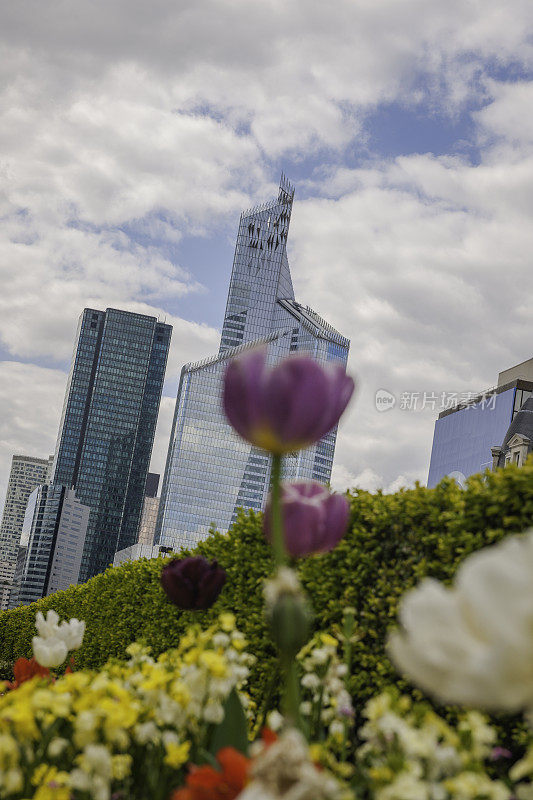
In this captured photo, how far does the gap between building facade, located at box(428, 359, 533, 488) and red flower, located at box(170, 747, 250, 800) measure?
2036 inches

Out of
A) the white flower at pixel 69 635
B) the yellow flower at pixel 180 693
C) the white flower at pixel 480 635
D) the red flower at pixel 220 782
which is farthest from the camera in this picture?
the white flower at pixel 69 635

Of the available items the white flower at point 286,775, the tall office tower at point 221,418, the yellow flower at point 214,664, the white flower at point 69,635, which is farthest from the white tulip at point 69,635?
the tall office tower at point 221,418

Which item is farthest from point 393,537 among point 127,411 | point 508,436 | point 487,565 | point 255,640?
point 127,411

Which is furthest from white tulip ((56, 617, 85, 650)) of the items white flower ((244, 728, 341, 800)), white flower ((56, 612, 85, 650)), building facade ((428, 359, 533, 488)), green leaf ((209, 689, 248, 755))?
building facade ((428, 359, 533, 488))

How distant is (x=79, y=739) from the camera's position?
1.74m

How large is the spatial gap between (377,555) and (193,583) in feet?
3.59

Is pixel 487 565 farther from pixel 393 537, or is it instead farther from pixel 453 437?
pixel 453 437

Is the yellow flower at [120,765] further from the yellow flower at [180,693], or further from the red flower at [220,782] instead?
the red flower at [220,782]

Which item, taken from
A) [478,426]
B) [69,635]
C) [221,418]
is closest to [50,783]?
[69,635]

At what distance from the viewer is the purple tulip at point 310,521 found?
201cm

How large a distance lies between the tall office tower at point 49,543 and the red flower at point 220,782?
141 m

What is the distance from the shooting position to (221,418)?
122375 mm

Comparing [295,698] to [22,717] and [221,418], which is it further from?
[221,418]

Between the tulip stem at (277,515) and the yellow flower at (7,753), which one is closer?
the tulip stem at (277,515)
